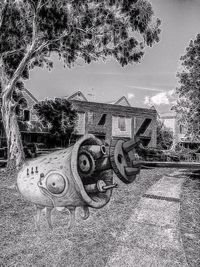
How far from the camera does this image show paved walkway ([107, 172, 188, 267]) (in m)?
6.04

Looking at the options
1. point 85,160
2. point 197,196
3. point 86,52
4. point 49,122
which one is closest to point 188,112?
point 197,196

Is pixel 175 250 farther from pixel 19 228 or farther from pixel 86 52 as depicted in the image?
pixel 86 52

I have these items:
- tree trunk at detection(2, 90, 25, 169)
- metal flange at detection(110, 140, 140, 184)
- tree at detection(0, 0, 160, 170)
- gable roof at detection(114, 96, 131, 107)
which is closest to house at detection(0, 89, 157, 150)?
gable roof at detection(114, 96, 131, 107)

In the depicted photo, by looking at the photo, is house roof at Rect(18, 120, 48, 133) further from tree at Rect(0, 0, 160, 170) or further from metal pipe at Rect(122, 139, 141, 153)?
metal pipe at Rect(122, 139, 141, 153)

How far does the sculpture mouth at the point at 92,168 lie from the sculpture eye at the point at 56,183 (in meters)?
0.05

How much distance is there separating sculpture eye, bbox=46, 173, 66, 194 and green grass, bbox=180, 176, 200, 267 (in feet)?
21.4

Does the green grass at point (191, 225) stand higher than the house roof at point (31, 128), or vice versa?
the house roof at point (31, 128)

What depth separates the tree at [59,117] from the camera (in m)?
36.5

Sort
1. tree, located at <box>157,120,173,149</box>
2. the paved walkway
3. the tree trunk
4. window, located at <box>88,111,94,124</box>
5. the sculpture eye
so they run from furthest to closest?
1. tree, located at <box>157,120,173,149</box>
2. window, located at <box>88,111,94,124</box>
3. the paved walkway
4. the tree trunk
5. the sculpture eye

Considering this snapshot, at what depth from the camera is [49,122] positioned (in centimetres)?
3822

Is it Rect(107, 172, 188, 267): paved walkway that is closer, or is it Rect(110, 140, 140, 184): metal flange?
Rect(110, 140, 140, 184): metal flange

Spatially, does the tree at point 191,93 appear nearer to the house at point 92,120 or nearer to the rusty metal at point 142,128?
A: the rusty metal at point 142,128

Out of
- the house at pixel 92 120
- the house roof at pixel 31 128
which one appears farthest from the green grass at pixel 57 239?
the house roof at pixel 31 128

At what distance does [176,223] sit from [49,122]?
30.9m
